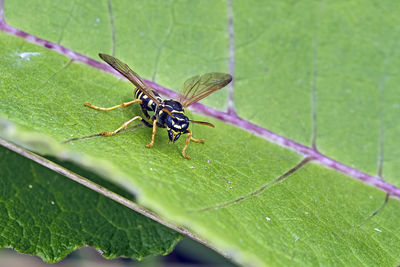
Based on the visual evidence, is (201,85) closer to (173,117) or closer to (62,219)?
(173,117)

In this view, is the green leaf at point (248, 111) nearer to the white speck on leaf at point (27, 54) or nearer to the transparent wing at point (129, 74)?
the white speck on leaf at point (27, 54)

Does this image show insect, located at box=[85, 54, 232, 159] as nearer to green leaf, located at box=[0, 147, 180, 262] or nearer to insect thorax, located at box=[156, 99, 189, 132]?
insect thorax, located at box=[156, 99, 189, 132]

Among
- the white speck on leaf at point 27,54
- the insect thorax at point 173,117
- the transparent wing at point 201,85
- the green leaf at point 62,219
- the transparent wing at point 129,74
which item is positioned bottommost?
the green leaf at point 62,219

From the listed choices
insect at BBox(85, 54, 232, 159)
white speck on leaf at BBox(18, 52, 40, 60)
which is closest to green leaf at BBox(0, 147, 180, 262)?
insect at BBox(85, 54, 232, 159)

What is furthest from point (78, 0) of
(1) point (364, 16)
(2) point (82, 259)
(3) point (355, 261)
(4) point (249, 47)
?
(2) point (82, 259)

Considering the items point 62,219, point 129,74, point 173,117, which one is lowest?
point 62,219

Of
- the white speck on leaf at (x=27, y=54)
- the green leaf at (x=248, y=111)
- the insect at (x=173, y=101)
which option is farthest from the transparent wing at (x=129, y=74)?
the white speck on leaf at (x=27, y=54)

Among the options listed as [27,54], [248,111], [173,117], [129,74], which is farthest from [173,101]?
[27,54]
